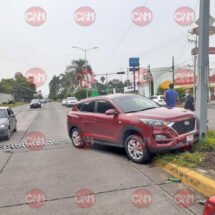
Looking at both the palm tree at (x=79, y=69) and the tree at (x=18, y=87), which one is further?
the tree at (x=18, y=87)

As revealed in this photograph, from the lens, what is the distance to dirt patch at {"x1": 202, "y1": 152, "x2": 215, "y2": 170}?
6440 mm

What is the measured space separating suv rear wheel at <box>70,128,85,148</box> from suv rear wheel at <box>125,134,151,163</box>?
2.49m

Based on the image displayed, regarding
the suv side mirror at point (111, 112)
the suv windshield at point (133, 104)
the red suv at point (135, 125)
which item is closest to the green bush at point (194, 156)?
the red suv at point (135, 125)

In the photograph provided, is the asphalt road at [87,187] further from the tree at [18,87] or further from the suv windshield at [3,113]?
the tree at [18,87]

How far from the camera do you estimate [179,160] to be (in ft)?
22.3

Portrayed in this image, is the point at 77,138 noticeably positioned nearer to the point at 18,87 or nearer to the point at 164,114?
the point at 164,114

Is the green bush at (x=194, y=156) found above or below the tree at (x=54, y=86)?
below

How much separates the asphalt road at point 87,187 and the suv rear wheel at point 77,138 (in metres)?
1.11

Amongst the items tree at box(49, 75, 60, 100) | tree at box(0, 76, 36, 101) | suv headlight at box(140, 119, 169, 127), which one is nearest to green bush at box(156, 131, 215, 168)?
suv headlight at box(140, 119, 169, 127)

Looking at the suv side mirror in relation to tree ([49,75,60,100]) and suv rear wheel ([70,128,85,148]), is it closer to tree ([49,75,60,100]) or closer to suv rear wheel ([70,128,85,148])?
suv rear wheel ([70,128,85,148])

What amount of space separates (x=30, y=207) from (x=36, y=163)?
3.08 metres

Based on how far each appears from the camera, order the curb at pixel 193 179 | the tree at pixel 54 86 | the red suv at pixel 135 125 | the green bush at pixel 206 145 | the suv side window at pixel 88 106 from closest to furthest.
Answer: the curb at pixel 193 179 → the red suv at pixel 135 125 → the green bush at pixel 206 145 → the suv side window at pixel 88 106 → the tree at pixel 54 86

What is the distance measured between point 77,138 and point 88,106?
3.72 feet

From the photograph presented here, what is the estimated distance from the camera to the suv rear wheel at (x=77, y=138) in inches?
396
